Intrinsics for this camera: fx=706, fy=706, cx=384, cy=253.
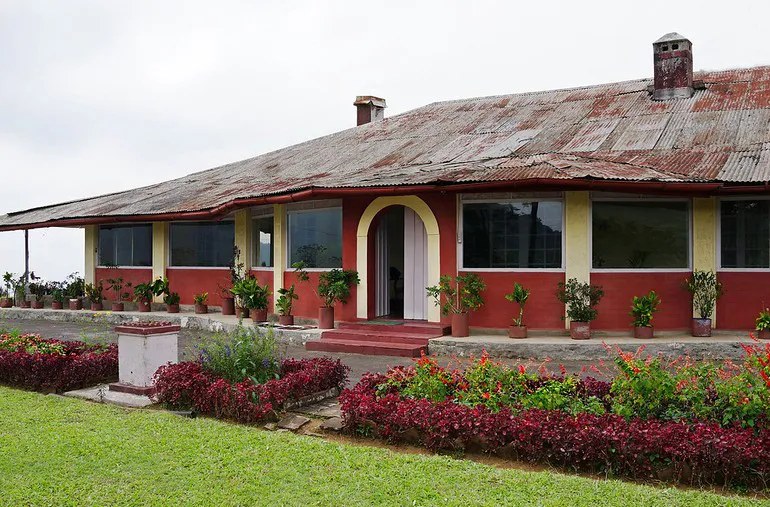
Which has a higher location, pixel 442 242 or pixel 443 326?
pixel 442 242

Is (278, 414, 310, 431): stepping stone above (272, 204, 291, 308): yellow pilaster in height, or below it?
below

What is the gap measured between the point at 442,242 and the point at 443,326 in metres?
1.51

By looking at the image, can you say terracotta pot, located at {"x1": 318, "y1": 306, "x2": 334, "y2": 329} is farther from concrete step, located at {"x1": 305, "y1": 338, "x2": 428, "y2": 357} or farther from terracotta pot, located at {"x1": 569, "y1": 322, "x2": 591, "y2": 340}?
terracotta pot, located at {"x1": 569, "y1": 322, "x2": 591, "y2": 340}

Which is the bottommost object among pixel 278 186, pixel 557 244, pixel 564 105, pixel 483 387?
pixel 483 387

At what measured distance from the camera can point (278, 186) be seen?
16.2 meters

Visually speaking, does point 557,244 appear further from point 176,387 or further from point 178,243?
point 178,243

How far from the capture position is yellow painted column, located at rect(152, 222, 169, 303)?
730 inches

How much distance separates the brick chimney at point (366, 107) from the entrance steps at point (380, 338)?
1274 cm

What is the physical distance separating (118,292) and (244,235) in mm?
4951

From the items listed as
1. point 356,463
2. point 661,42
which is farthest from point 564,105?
point 356,463

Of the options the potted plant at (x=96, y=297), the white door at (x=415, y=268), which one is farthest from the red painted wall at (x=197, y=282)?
the white door at (x=415, y=268)

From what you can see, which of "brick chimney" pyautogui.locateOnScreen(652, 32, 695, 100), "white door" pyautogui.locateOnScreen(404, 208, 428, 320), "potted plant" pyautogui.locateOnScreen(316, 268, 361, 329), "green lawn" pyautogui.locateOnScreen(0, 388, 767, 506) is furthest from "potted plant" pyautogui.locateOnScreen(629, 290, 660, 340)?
"brick chimney" pyautogui.locateOnScreen(652, 32, 695, 100)

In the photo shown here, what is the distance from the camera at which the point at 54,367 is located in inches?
340

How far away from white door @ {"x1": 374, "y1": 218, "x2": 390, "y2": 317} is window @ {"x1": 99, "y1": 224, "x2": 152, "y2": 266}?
25.8 ft
